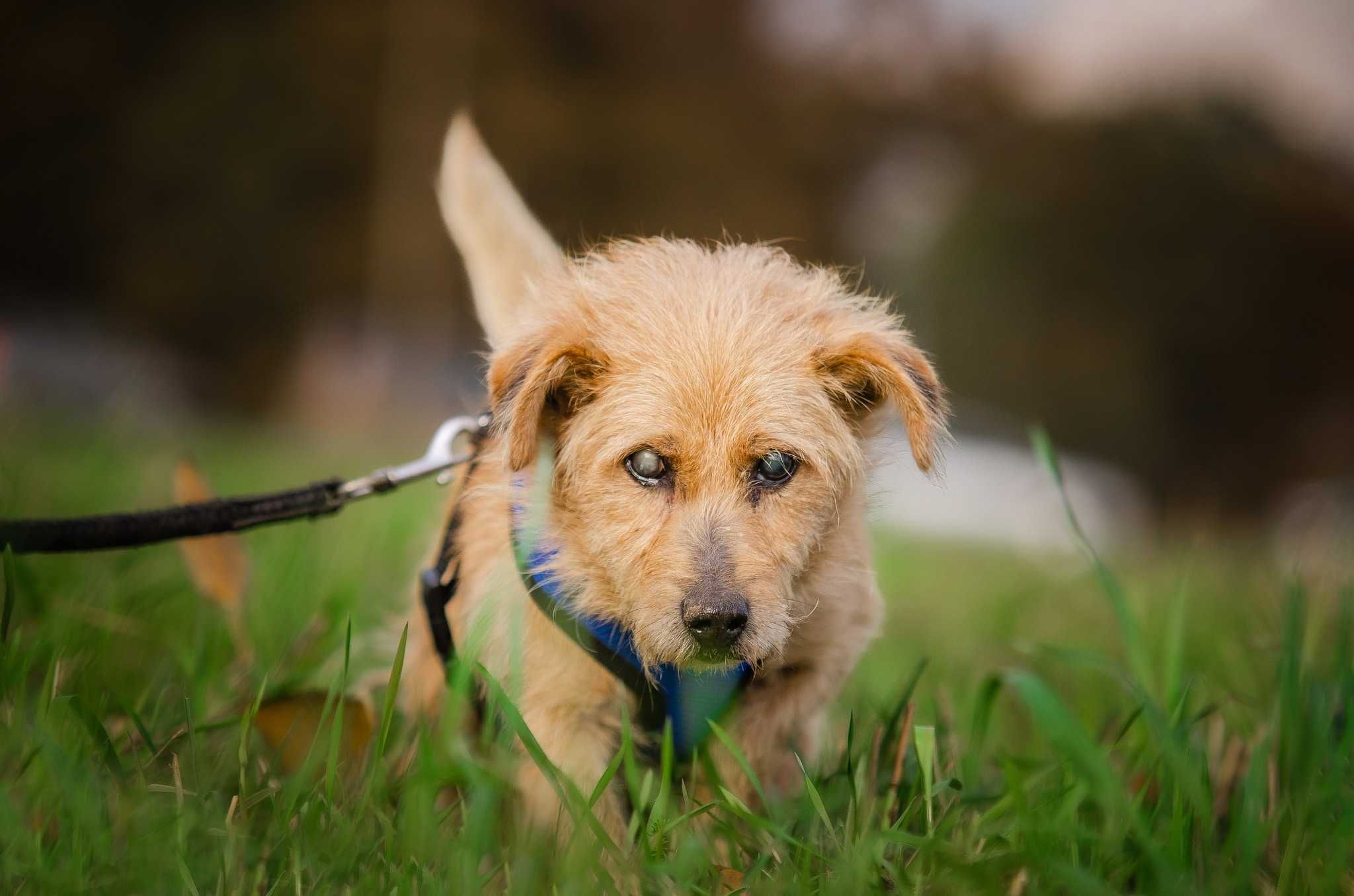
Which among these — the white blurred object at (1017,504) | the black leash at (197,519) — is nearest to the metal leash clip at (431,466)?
the black leash at (197,519)

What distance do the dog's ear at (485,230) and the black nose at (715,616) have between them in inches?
48.6

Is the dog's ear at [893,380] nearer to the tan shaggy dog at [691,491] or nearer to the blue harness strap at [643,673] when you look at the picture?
the tan shaggy dog at [691,491]

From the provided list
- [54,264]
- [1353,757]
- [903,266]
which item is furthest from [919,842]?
[54,264]

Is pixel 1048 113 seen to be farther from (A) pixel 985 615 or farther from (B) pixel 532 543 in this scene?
(B) pixel 532 543

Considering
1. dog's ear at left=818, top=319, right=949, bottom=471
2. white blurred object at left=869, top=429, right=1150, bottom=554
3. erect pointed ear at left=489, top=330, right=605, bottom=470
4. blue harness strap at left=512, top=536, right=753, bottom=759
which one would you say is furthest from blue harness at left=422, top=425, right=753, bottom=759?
A: white blurred object at left=869, top=429, right=1150, bottom=554

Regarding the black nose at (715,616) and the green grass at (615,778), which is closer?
the green grass at (615,778)

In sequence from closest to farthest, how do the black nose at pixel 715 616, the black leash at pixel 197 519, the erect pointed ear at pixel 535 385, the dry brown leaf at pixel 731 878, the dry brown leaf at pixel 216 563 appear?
the dry brown leaf at pixel 731 878 → the black nose at pixel 715 616 → the black leash at pixel 197 519 → the erect pointed ear at pixel 535 385 → the dry brown leaf at pixel 216 563

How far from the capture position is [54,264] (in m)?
14.2

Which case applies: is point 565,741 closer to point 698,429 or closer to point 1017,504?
point 698,429

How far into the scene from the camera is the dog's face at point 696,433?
199 cm

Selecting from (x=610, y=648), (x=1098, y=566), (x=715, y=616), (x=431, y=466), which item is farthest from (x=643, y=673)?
(x=1098, y=566)

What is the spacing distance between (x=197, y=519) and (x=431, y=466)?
1.91 ft

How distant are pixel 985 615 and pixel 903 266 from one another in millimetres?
11928

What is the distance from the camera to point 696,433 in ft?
7.00
